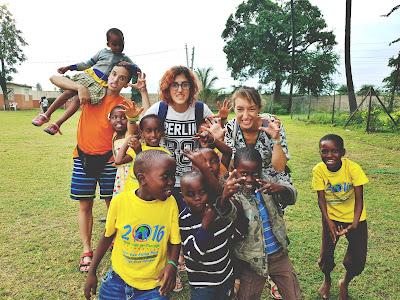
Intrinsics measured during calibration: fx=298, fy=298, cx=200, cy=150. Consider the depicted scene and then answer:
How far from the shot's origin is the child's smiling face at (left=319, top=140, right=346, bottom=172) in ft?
8.05

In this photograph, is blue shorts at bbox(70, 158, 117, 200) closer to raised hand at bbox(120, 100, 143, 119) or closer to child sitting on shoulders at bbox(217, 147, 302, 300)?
raised hand at bbox(120, 100, 143, 119)

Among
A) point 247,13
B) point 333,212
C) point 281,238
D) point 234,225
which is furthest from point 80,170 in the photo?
point 247,13

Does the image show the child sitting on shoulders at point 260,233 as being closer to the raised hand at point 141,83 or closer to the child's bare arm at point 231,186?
the child's bare arm at point 231,186

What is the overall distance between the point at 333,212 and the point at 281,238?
2.52 ft

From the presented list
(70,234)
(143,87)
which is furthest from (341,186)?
(70,234)

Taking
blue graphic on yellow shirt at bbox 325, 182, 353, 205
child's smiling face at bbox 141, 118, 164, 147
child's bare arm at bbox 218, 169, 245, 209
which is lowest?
blue graphic on yellow shirt at bbox 325, 182, 353, 205

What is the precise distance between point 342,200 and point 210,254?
1333 millimetres

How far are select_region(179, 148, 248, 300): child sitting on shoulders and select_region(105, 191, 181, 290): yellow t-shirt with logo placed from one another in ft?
0.59

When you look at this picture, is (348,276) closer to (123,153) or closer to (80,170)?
(123,153)

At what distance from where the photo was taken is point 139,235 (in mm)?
1854

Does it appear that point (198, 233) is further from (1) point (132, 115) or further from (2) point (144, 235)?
(1) point (132, 115)

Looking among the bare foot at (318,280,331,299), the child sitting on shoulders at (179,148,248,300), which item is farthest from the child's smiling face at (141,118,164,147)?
the bare foot at (318,280,331,299)

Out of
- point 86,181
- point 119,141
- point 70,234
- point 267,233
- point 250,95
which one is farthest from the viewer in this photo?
point 70,234

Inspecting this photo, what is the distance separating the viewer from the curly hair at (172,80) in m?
2.85
